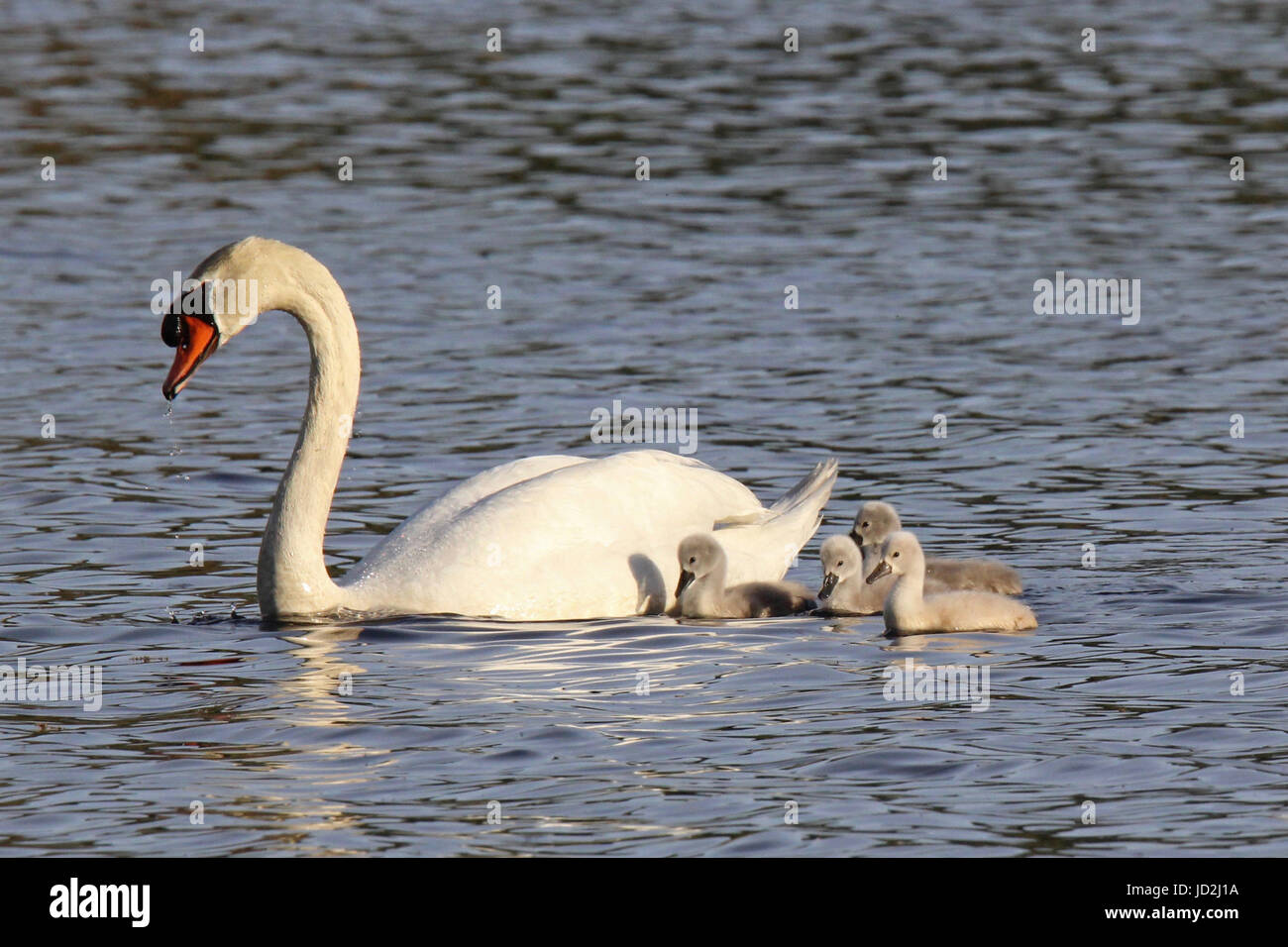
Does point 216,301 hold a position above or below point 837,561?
above

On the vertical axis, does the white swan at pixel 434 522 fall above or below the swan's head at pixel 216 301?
below

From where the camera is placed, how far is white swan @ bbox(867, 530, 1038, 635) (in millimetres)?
10227

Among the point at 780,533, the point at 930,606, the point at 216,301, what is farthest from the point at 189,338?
the point at 930,606

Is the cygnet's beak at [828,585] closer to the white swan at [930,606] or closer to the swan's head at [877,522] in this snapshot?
the swan's head at [877,522]

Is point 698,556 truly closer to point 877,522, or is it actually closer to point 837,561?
point 837,561

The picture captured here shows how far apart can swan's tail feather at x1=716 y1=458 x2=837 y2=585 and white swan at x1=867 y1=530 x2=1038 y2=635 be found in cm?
111

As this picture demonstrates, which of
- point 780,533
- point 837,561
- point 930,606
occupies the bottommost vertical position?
point 930,606

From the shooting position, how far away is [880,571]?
10453 mm

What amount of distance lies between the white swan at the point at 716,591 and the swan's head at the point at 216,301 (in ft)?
7.46

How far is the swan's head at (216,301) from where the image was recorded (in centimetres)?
1043

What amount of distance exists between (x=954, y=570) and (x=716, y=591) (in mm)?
1094

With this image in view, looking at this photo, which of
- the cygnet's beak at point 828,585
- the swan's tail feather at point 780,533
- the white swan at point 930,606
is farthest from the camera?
the swan's tail feather at point 780,533

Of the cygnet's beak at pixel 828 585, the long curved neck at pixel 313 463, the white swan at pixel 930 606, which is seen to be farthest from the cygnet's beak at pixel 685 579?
the long curved neck at pixel 313 463

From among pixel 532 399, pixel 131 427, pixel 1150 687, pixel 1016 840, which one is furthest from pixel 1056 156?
pixel 1016 840
